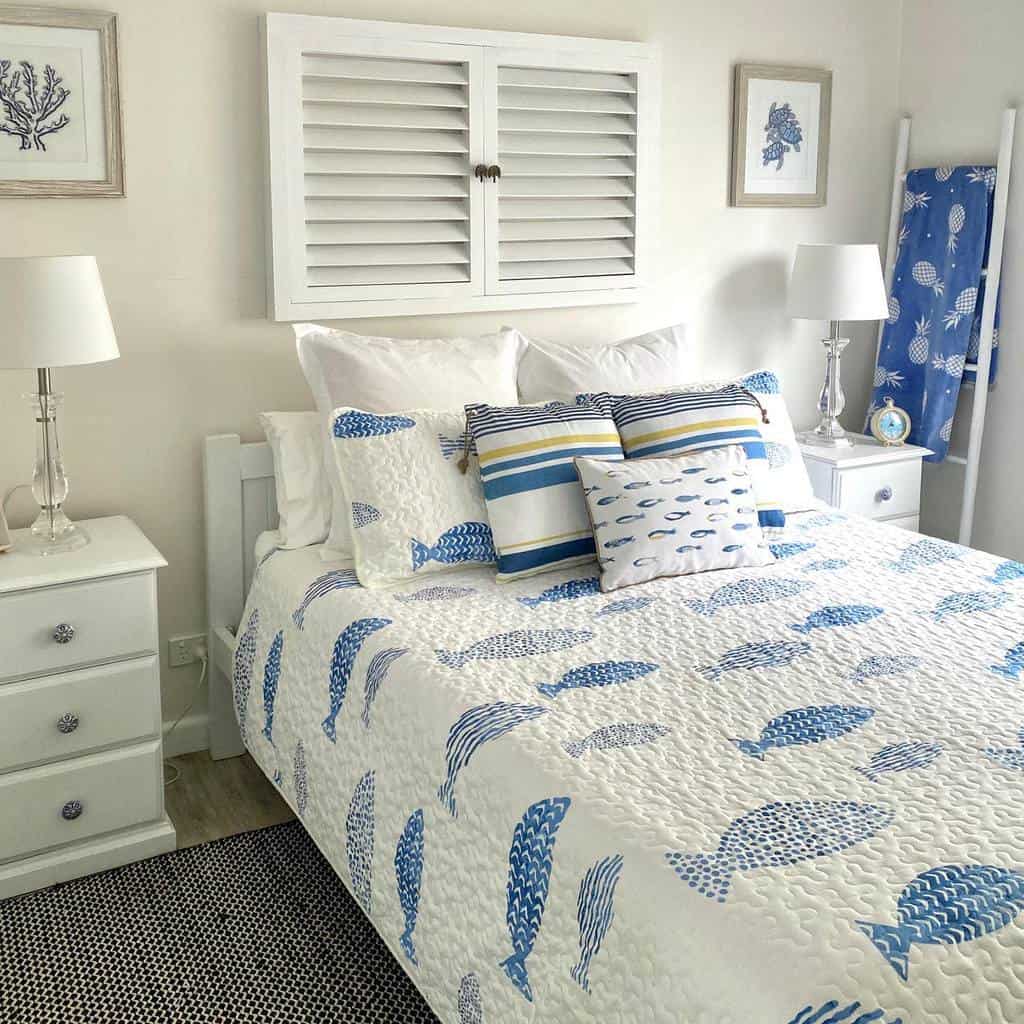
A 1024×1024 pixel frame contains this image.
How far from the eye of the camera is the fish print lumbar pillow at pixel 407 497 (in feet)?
8.23

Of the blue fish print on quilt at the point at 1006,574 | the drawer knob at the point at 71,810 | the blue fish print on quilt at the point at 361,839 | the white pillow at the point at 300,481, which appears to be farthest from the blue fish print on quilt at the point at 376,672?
the blue fish print on quilt at the point at 1006,574

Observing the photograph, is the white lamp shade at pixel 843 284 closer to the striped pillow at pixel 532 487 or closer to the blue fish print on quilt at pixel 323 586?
the striped pillow at pixel 532 487

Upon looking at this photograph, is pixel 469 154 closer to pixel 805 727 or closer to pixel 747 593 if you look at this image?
pixel 747 593

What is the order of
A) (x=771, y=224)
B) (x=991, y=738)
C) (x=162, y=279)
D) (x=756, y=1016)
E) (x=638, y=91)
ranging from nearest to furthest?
(x=756, y=1016)
(x=991, y=738)
(x=162, y=279)
(x=638, y=91)
(x=771, y=224)

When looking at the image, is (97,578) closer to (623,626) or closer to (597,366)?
(623,626)

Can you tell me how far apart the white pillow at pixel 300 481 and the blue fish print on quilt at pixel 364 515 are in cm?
27

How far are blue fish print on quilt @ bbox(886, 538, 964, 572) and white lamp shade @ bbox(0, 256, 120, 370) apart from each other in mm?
1815

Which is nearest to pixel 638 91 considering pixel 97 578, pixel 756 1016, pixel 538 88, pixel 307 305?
pixel 538 88

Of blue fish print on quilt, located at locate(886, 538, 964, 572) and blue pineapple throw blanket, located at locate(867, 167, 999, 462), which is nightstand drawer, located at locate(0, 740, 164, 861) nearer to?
blue fish print on quilt, located at locate(886, 538, 964, 572)

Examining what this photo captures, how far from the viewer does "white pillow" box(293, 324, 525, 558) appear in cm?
271

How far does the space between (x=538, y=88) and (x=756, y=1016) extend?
8.28 ft

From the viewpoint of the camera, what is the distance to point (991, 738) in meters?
1.79

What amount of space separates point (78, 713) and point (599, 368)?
149 centimetres

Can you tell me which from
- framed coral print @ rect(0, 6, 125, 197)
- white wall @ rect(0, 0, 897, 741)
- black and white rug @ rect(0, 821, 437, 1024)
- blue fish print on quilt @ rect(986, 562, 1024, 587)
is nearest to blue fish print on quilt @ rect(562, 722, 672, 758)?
black and white rug @ rect(0, 821, 437, 1024)
